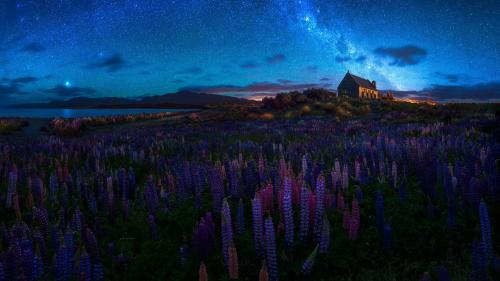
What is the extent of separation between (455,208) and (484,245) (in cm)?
115

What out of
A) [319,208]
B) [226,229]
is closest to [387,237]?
[319,208]

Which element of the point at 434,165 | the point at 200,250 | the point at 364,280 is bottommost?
the point at 364,280

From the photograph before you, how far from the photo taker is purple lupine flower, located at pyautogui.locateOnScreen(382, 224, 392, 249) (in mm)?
3104

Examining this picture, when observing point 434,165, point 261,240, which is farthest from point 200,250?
point 434,165

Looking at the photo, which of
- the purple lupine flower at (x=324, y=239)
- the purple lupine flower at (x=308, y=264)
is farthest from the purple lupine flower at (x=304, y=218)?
the purple lupine flower at (x=308, y=264)

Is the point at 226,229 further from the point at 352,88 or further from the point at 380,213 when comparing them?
the point at 352,88

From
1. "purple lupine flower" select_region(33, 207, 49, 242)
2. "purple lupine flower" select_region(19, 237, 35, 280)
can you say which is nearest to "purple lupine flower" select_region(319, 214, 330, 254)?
"purple lupine flower" select_region(19, 237, 35, 280)

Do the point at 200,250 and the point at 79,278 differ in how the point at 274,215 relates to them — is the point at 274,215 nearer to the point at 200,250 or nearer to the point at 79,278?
the point at 200,250

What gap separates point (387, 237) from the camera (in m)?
3.11

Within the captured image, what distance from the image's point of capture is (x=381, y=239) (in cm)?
327

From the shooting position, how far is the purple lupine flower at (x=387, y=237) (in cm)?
310

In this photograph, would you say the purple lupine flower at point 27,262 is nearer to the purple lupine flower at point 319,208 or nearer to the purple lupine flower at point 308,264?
the purple lupine flower at point 308,264

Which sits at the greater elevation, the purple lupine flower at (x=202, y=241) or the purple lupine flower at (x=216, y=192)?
the purple lupine flower at (x=216, y=192)

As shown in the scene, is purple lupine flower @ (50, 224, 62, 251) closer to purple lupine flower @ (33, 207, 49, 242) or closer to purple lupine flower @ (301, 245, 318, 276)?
purple lupine flower @ (33, 207, 49, 242)
